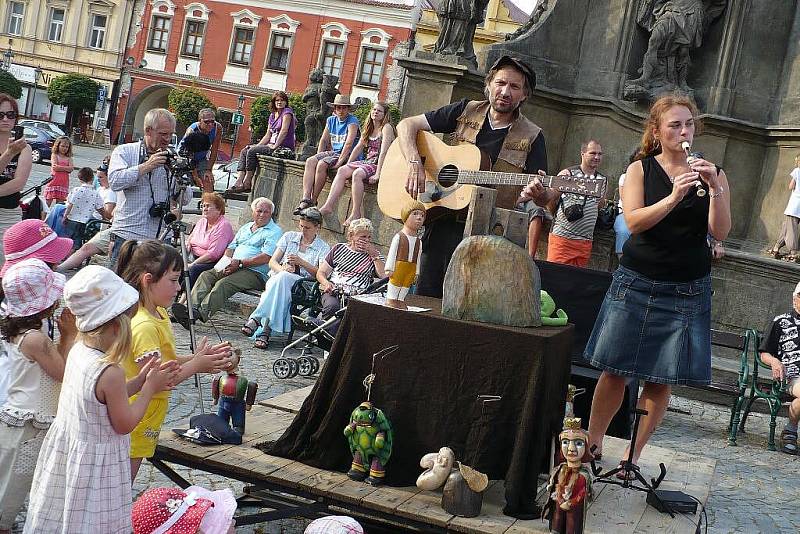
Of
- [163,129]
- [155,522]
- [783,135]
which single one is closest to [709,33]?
[783,135]

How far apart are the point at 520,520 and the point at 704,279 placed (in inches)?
62.0

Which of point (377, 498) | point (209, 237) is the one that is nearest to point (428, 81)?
point (209, 237)

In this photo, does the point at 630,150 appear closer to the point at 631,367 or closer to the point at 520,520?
the point at 631,367

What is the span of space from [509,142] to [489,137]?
0.13 meters

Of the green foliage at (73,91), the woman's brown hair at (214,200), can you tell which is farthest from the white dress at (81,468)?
the green foliage at (73,91)

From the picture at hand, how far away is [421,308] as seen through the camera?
493 cm

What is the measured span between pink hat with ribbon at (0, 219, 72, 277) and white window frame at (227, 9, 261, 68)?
55036 mm

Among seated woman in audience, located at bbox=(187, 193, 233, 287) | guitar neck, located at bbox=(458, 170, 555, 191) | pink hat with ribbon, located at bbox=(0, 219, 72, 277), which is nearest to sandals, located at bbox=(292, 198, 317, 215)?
seated woman in audience, located at bbox=(187, 193, 233, 287)

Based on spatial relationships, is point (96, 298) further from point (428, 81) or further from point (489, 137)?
point (428, 81)

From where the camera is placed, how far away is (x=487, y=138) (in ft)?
18.9

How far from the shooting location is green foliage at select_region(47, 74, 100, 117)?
59.2m

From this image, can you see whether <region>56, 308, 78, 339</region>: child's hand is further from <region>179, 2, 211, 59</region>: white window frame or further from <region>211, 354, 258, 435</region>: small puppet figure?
<region>179, 2, 211, 59</region>: white window frame

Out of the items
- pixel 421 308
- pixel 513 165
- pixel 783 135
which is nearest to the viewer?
pixel 421 308

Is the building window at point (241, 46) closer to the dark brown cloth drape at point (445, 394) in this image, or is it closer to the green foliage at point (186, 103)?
the green foliage at point (186, 103)
